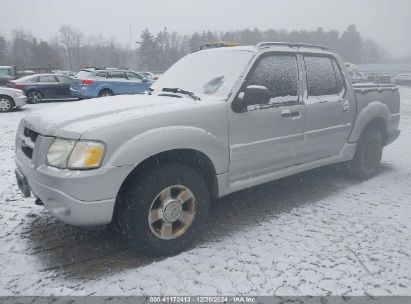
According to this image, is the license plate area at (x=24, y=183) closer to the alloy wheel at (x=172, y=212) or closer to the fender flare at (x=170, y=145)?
the fender flare at (x=170, y=145)

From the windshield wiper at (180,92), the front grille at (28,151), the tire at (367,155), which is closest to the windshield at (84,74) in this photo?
the windshield wiper at (180,92)

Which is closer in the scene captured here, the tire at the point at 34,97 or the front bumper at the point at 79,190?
the front bumper at the point at 79,190

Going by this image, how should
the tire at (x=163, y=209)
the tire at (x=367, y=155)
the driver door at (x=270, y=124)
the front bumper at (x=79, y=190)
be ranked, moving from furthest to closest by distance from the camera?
1. the tire at (x=367, y=155)
2. the driver door at (x=270, y=124)
3. the tire at (x=163, y=209)
4. the front bumper at (x=79, y=190)

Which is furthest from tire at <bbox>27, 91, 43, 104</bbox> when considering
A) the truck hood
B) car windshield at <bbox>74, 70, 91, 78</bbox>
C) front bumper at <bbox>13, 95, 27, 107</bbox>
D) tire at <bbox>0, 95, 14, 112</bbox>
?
the truck hood

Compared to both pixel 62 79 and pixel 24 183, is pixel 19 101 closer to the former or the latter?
pixel 62 79

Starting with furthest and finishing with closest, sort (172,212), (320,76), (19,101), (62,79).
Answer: (62,79) < (19,101) < (320,76) < (172,212)

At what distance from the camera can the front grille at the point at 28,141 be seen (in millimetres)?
3195

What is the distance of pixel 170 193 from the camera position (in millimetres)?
3256

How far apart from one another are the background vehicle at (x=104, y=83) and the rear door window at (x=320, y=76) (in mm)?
11008

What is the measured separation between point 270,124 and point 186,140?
3.66ft

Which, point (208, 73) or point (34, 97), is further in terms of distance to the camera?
point (34, 97)

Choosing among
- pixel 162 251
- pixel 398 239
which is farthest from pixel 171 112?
pixel 398 239

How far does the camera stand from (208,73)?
4.03 metres

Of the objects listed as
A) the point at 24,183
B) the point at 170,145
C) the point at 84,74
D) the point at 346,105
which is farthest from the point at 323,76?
the point at 84,74
